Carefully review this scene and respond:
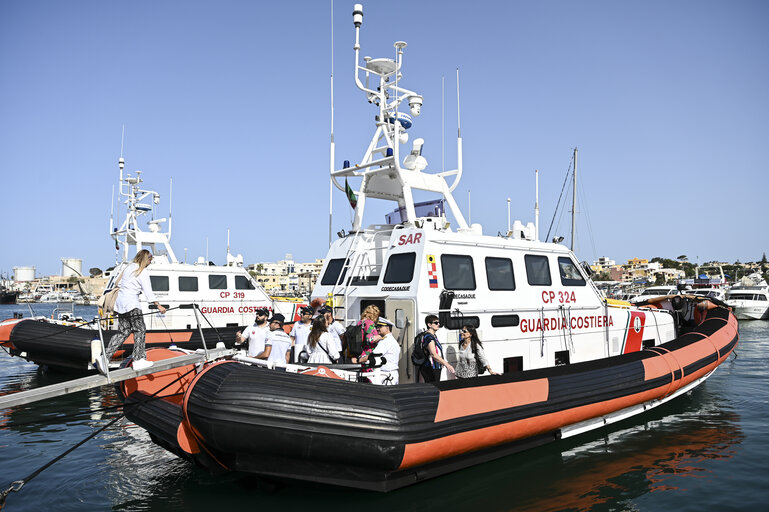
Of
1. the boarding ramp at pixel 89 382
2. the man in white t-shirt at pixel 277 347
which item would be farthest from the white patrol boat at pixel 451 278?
the boarding ramp at pixel 89 382

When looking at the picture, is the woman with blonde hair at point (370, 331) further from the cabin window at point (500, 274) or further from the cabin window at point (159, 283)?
the cabin window at point (159, 283)

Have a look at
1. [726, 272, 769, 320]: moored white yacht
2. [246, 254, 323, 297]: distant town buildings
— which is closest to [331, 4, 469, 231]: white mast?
[726, 272, 769, 320]: moored white yacht

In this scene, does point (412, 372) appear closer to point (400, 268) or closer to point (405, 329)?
point (405, 329)

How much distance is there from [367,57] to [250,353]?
16.2 ft

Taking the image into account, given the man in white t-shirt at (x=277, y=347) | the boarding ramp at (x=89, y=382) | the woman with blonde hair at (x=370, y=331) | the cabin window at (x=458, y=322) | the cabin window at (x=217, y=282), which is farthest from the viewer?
the cabin window at (x=217, y=282)

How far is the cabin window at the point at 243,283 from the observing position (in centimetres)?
1472

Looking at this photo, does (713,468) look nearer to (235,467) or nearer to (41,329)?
(235,467)

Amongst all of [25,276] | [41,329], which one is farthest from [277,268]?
[41,329]

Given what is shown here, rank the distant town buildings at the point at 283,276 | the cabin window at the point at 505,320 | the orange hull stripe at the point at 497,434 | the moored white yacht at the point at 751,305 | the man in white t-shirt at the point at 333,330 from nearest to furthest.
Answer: the orange hull stripe at the point at 497,434 < the man in white t-shirt at the point at 333,330 < the cabin window at the point at 505,320 < the moored white yacht at the point at 751,305 < the distant town buildings at the point at 283,276

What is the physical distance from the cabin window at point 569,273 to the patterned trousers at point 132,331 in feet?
19.1

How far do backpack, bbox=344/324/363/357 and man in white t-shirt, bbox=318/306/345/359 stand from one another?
0.43ft

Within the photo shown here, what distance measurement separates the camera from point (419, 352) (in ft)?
19.0

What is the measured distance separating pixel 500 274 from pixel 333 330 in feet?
8.06

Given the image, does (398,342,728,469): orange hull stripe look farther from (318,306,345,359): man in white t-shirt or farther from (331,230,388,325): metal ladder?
(331,230,388,325): metal ladder
